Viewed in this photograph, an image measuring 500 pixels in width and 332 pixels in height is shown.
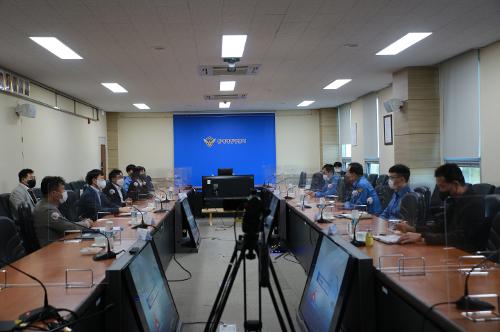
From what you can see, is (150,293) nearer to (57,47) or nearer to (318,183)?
(57,47)

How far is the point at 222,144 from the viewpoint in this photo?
12422 mm

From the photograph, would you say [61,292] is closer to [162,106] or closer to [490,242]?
[490,242]

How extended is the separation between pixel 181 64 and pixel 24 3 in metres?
2.64

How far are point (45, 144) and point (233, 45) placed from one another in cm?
453

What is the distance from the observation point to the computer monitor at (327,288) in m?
2.08

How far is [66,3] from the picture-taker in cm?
359

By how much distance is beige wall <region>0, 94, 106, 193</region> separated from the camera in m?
6.27

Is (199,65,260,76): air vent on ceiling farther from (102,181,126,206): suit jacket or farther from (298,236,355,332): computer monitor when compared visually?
(298,236,355,332): computer monitor

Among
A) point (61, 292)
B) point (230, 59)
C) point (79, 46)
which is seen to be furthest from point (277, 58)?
point (61, 292)

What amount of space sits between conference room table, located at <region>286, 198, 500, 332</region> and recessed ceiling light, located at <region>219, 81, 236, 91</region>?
5.39 meters

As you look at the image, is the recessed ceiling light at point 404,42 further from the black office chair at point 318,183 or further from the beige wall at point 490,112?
the black office chair at point 318,183

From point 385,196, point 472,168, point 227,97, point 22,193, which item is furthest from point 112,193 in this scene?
point 472,168

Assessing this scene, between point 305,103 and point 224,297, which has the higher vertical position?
point 305,103

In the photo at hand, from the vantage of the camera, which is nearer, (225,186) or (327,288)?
(327,288)
